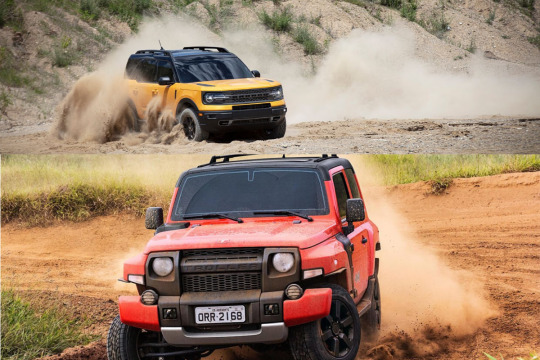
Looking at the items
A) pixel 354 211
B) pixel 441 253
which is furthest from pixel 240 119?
pixel 441 253

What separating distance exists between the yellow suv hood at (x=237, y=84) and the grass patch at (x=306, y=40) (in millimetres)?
4185

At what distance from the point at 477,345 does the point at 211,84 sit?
5276mm

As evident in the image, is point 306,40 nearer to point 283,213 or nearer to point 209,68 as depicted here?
point 209,68

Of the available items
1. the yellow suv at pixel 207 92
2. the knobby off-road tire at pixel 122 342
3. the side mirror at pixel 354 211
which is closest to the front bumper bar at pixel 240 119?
the yellow suv at pixel 207 92

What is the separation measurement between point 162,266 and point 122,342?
0.72 metres

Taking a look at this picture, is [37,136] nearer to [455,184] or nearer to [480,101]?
[455,184]

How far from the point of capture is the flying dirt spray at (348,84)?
1563 centimetres

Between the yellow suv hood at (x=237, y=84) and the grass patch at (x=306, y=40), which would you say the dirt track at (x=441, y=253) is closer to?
the grass patch at (x=306, y=40)

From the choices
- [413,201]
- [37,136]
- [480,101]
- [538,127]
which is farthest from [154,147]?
[480,101]

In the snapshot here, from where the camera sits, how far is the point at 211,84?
12.9 metres

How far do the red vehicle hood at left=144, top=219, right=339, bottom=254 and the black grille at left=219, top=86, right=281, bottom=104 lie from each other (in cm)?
432

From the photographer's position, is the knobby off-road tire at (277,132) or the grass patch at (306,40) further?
the grass patch at (306,40)

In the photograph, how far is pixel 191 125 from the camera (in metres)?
12.7

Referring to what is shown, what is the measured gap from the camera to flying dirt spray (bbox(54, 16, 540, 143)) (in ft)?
51.3
